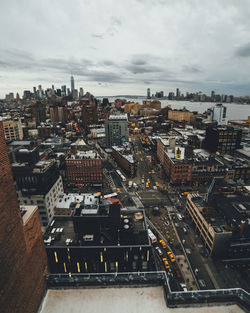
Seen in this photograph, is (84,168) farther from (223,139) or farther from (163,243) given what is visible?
(223,139)

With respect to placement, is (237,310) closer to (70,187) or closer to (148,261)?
(148,261)

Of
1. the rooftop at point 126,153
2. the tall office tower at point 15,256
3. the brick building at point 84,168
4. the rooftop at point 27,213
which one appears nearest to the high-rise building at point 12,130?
the brick building at point 84,168

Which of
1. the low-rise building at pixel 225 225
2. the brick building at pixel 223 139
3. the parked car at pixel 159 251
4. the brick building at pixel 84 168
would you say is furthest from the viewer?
the brick building at pixel 223 139

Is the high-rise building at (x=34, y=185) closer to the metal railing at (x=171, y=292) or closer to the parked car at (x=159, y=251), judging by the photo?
the parked car at (x=159, y=251)

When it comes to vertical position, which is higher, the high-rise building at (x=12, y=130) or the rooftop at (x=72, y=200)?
the high-rise building at (x=12, y=130)

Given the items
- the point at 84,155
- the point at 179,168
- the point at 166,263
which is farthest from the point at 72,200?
the point at 179,168

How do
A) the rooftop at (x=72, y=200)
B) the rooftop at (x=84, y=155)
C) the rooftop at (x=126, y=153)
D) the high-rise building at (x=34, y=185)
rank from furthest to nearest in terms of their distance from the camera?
1. the rooftop at (x=126, y=153)
2. the rooftop at (x=84, y=155)
3. the rooftop at (x=72, y=200)
4. the high-rise building at (x=34, y=185)
